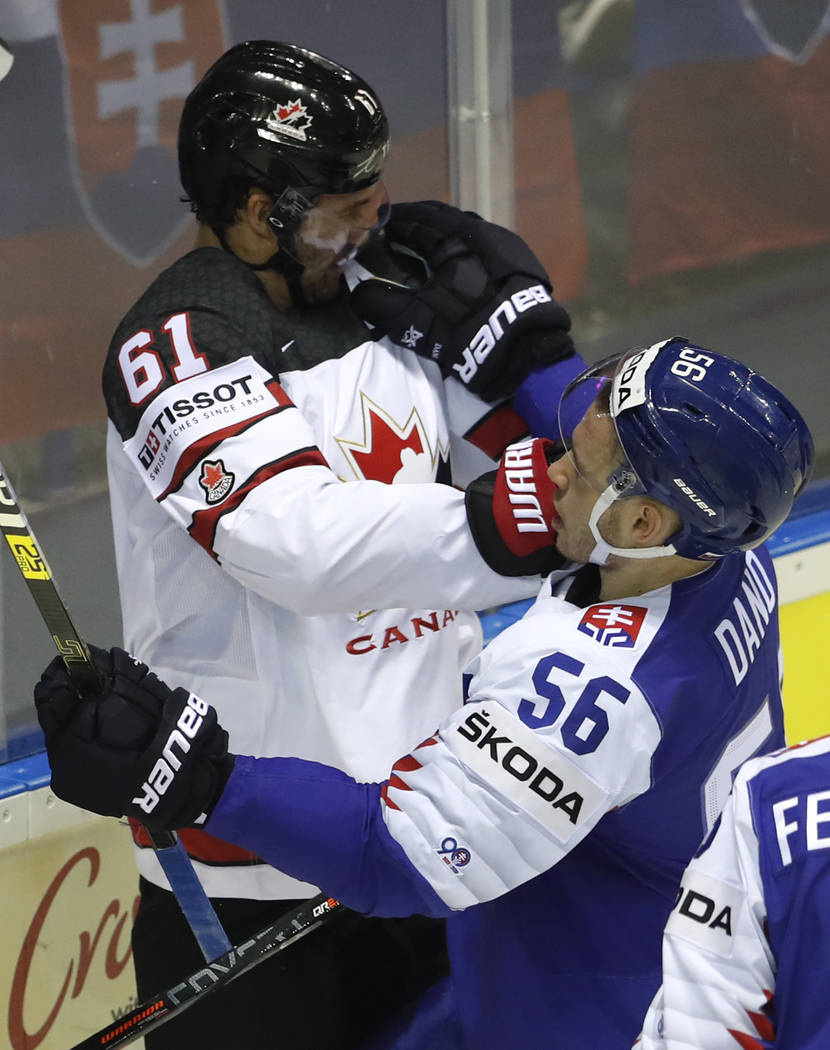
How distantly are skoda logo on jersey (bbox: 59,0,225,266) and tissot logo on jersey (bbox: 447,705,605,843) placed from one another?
5.08 feet

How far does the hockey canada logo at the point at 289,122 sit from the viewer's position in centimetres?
178

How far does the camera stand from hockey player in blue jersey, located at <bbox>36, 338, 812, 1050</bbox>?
141 cm

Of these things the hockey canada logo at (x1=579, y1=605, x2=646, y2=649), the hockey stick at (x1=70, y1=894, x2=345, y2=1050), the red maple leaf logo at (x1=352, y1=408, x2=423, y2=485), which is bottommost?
the hockey stick at (x1=70, y1=894, x2=345, y2=1050)

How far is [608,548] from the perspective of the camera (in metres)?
1.54

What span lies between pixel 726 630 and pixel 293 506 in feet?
1.65

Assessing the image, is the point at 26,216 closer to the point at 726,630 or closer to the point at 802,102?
the point at 726,630

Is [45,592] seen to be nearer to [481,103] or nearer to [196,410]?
[196,410]

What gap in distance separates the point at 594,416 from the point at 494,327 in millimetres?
460

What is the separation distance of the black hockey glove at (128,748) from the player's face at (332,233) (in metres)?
0.65

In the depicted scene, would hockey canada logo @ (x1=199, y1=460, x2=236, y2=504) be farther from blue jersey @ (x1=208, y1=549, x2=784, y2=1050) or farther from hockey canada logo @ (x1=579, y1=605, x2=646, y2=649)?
hockey canada logo @ (x1=579, y1=605, x2=646, y2=649)

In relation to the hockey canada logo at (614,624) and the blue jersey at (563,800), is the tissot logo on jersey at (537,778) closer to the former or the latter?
the blue jersey at (563,800)

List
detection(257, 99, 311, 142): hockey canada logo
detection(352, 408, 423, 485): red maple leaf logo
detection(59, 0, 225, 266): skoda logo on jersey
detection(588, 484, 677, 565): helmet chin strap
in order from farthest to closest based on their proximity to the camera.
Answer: detection(59, 0, 225, 266): skoda logo on jersey, detection(352, 408, 423, 485): red maple leaf logo, detection(257, 99, 311, 142): hockey canada logo, detection(588, 484, 677, 565): helmet chin strap

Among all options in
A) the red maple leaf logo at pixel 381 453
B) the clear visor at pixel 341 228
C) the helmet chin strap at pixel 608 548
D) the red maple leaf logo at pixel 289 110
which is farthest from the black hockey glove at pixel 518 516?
the red maple leaf logo at pixel 289 110

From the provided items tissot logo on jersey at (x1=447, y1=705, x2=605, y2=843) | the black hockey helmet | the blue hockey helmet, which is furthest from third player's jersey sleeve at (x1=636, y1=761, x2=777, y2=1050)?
the black hockey helmet
